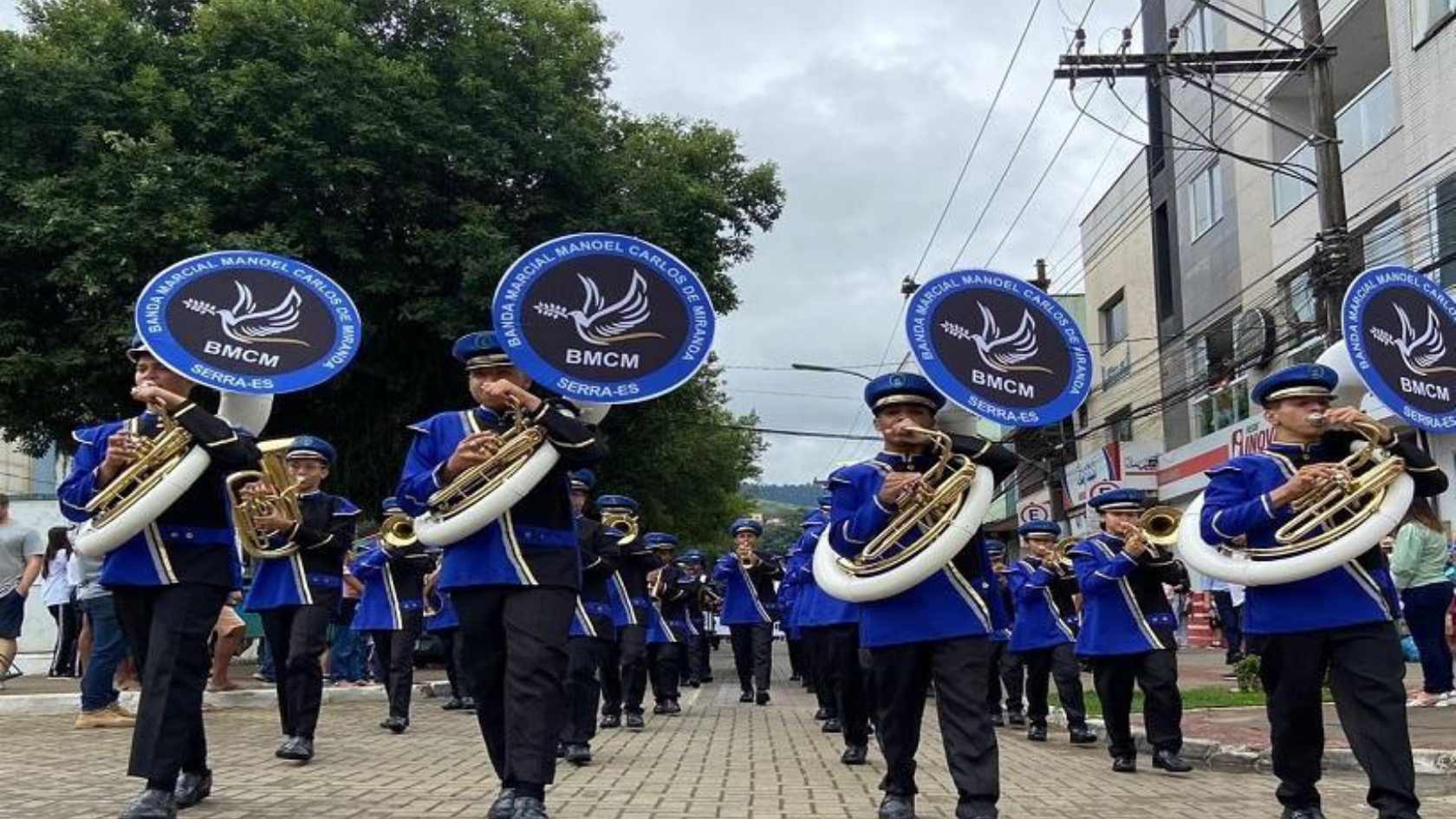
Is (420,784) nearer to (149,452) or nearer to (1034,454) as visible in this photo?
(149,452)

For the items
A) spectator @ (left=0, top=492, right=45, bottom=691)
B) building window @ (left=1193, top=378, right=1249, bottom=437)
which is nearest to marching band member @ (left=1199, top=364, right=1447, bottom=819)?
spectator @ (left=0, top=492, right=45, bottom=691)

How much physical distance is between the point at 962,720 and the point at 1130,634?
3.70 m

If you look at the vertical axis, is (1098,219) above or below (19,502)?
above

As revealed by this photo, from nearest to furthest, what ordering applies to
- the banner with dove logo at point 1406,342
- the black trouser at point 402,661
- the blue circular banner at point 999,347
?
the banner with dove logo at point 1406,342 → the blue circular banner at point 999,347 → the black trouser at point 402,661

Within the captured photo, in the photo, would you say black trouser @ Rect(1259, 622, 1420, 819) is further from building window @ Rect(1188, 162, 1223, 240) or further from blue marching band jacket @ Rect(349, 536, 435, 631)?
building window @ Rect(1188, 162, 1223, 240)

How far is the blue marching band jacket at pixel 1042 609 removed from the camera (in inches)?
436

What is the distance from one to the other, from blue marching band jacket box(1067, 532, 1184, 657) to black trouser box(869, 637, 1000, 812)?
3.17 m

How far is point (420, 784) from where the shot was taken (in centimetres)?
741

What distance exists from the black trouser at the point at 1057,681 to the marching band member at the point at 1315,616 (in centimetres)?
461

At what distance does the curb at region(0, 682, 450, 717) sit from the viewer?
12.0 metres


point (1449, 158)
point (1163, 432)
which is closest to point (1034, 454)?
point (1163, 432)

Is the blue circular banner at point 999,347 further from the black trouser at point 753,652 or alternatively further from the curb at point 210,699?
the black trouser at point 753,652

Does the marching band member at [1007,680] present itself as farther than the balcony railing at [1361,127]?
No

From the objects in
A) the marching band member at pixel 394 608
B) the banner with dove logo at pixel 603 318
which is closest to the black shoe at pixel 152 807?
the banner with dove logo at pixel 603 318
